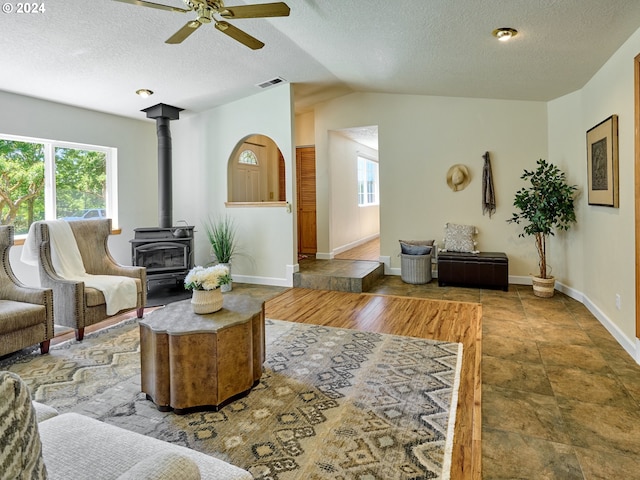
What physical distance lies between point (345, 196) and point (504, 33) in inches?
184

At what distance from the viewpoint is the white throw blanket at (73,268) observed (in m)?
3.59

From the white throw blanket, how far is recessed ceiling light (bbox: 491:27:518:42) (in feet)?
13.3

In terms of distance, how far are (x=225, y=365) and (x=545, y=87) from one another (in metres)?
4.69

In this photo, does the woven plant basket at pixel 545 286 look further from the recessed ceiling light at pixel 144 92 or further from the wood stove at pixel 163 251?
the recessed ceiling light at pixel 144 92

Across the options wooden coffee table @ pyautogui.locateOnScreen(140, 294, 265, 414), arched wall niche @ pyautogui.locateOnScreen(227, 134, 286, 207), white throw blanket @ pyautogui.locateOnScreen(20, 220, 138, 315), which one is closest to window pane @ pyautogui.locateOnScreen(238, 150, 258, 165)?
arched wall niche @ pyautogui.locateOnScreen(227, 134, 286, 207)

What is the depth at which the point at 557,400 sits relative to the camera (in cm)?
230

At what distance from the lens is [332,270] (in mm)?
5672

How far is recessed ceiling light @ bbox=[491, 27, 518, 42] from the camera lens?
9.98 feet

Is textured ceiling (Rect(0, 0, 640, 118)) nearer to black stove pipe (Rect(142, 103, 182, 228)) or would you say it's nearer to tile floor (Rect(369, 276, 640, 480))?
black stove pipe (Rect(142, 103, 182, 228))

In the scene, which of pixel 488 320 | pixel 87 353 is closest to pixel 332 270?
pixel 488 320

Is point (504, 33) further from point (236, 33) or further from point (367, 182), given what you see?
point (367, 182)

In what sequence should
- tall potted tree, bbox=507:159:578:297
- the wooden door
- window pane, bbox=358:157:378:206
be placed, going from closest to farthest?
tall potted tree, bbox=507:159:578:297 < the wooden door < window pane, bbox=358:157:378:206

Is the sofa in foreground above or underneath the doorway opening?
underneath

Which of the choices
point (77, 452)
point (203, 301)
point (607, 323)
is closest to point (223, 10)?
point (203, 301)
